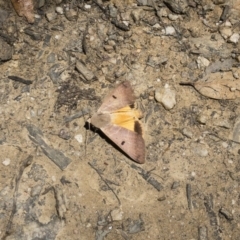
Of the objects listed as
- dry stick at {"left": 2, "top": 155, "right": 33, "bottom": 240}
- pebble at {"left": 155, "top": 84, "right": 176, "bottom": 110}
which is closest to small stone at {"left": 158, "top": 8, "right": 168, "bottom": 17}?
pebble at {"left": 155, "top": 84, "right": 176, "bottom": 110}

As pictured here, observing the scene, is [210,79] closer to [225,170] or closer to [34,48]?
[225,170]

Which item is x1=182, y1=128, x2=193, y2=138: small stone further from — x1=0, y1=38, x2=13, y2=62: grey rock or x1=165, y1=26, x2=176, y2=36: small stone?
x1=0, y1=38, x2=13, y2=62: grey rock

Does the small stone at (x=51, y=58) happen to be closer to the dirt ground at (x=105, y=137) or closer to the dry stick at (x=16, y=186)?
the dirt ground at (x=105, y=137)

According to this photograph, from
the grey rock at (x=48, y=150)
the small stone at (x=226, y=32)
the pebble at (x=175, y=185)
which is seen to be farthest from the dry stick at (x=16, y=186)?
the small stone at (x=226, y=32)

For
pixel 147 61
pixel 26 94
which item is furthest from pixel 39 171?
pixel 147 61

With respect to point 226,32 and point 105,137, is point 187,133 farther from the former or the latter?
point 226,32

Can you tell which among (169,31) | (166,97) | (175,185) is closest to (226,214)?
(175,185)
